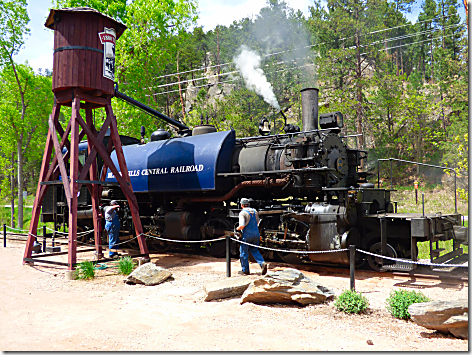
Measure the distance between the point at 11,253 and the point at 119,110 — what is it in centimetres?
915

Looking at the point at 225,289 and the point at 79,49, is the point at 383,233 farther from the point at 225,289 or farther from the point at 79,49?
the point at 79,49

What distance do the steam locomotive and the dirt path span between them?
3.35 feet

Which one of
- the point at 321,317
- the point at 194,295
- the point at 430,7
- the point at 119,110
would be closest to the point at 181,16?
the point at 119,110

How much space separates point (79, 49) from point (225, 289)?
6929mm

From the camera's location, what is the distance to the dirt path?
4.75m

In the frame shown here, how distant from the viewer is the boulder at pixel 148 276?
27.2 feet

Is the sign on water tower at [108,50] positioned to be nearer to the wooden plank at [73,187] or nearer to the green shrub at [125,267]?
the wooden plank at [73,187]

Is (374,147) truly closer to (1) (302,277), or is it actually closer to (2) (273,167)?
(2) (273,167)

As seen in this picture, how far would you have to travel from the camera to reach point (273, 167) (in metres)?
10.2

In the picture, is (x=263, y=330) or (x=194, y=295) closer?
(x=263, y=330)

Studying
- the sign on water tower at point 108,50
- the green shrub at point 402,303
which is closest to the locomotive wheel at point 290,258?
the green shrub at point 402,303

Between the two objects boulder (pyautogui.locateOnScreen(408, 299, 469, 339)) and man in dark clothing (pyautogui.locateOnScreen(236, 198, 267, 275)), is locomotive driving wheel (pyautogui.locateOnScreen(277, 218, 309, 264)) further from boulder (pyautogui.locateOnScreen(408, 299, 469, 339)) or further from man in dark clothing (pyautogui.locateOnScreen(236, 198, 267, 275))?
boulder (pyautogui.locateOnScreen(408, 299, 469, 339))

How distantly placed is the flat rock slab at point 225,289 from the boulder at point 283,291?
44 centimetres

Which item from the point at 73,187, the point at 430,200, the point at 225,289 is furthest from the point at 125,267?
the point at 430,200
